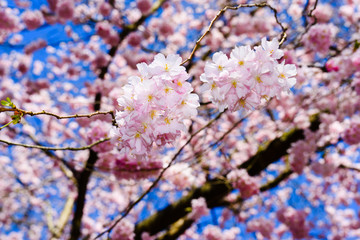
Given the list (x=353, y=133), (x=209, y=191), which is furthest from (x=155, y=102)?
(x=353, y=133)

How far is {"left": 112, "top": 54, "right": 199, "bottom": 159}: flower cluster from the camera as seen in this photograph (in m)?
1.14

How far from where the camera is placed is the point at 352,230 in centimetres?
798

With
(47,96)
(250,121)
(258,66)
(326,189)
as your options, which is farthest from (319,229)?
(258,66)

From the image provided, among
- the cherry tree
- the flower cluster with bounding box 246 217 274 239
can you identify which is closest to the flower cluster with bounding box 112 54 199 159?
the cherry tree

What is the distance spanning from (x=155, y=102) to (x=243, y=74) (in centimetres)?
37

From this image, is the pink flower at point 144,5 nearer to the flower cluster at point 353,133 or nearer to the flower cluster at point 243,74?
the flower cluster at point 353,133

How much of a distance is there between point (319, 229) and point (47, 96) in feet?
26.2

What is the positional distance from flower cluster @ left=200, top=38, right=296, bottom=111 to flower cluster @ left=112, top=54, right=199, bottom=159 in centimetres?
11

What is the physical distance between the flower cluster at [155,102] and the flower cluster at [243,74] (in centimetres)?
11

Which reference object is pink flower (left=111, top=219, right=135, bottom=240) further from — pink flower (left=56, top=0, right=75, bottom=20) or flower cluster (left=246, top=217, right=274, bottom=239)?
pink flower (left=56, top=0, right=75, bottom=20)

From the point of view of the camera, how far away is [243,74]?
1176 millimetres

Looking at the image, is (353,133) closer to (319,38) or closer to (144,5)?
(319,38)

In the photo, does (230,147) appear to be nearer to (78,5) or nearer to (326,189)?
(326,189)

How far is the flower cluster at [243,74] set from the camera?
1177mm
